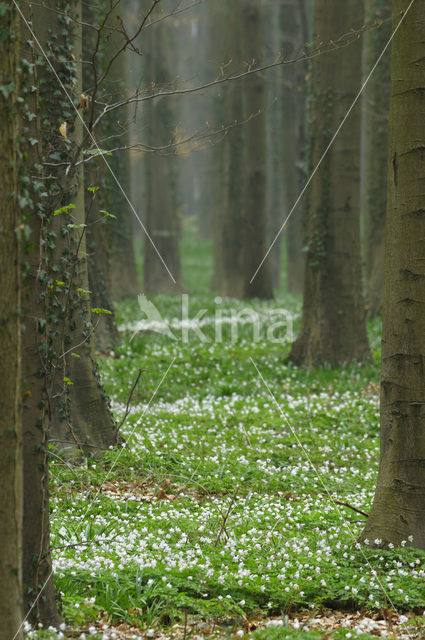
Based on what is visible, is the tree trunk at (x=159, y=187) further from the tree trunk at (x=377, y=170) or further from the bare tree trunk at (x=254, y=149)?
the tree trunk at (x=377, y=170)

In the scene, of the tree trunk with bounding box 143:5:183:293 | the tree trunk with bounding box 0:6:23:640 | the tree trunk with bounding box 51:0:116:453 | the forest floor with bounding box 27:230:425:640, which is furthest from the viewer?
the tree trunk with bounding box 143:5:183:293

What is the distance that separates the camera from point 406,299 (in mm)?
4570

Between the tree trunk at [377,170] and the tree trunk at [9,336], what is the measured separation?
11.8m

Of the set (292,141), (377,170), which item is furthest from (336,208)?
(292,141)

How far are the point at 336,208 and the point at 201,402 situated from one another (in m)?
3.62

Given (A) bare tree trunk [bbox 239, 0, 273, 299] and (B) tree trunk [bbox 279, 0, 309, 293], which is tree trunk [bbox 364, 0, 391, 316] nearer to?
(A) bare tree trunk [bbox 239, 0, 273, 299]

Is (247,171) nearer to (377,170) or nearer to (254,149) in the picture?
(254,149)

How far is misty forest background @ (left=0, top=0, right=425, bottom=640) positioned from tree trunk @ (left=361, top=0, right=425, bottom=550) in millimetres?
13

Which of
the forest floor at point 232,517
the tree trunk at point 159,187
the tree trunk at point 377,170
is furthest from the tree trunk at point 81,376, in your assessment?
the tree trunk at point 159,187

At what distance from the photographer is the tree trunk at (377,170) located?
1414 centimetres

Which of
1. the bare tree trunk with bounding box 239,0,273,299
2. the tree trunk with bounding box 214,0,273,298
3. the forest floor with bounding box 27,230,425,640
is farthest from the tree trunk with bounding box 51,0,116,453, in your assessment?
the bare tree trunk with bounding box 239,0,273,299

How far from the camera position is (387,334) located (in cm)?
471

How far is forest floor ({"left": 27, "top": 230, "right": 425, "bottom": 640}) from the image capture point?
3.93m

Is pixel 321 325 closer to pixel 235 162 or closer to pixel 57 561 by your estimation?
pixel 57 561
